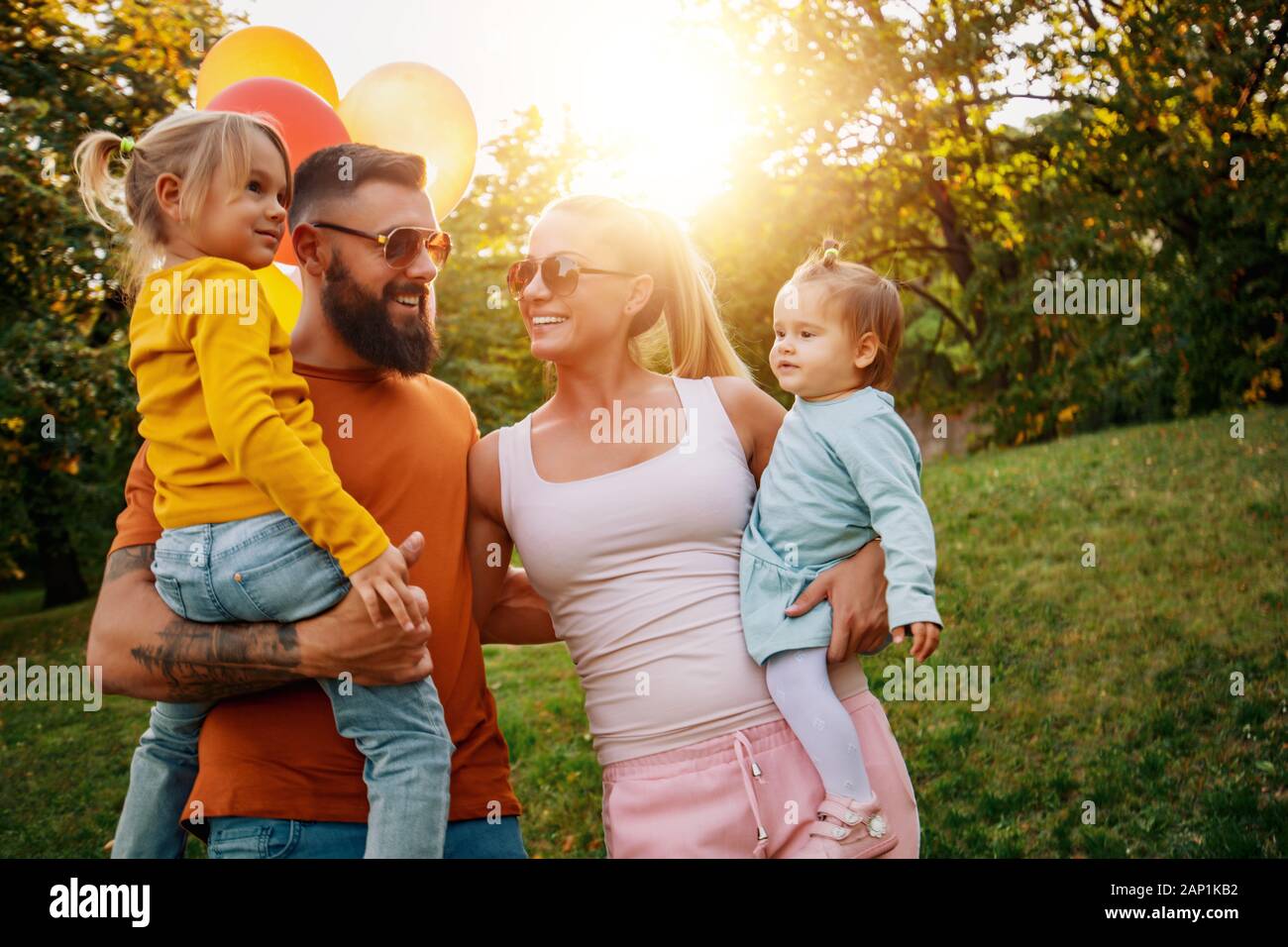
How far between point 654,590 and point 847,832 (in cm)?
72

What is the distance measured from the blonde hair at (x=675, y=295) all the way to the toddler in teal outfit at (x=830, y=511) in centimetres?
36

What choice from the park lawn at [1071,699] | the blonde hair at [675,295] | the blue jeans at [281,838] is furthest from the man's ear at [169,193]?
the park lawn at [1071,699]

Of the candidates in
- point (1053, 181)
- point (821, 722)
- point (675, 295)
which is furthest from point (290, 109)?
point (1053, 181)

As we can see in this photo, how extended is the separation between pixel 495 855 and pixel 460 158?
8.01 ft

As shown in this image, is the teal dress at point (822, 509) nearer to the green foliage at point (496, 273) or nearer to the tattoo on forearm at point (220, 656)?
the tattoo on forearm at point (220, 656)

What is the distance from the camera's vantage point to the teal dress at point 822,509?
2.54m

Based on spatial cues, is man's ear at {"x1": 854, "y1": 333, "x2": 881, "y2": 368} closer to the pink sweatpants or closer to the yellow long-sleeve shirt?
the pink sweatpants

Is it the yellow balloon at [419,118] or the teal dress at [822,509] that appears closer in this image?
the teal dress at [822,509]

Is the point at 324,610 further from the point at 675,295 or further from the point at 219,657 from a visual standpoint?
the point at 675,295

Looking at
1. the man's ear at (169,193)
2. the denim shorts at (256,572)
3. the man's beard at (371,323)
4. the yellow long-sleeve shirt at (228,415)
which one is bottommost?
the denim shorts at (256,572)

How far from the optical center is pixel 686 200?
15844mm

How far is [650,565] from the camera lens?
271 cm

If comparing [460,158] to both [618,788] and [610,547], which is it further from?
[618,788]

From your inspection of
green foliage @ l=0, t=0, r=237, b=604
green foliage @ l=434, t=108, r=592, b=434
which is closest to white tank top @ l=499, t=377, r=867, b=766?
green foliage @ l=0, t=0, r=237, b=604
